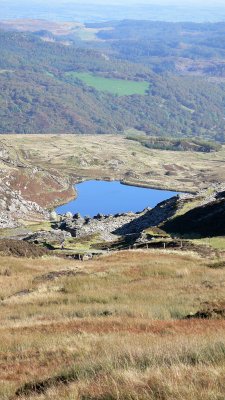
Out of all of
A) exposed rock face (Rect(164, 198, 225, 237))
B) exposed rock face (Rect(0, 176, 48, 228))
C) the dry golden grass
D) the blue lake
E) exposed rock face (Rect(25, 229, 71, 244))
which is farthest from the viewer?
the blue lake

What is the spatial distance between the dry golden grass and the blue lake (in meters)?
126

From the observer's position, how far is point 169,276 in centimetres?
2808

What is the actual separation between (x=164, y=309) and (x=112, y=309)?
1.88 m

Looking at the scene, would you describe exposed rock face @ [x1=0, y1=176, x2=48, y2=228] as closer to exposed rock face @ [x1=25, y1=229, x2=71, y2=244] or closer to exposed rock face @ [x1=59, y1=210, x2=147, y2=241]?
exposed rock face @ [x1=59, y1=210, x2=147, y2=241]

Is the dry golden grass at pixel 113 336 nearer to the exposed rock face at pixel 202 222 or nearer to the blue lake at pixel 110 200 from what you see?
the exposed rock face at pixel 202 222

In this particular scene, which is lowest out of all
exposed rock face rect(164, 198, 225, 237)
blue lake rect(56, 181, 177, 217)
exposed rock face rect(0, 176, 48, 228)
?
blue lake rect(56, 181, 177, 217)

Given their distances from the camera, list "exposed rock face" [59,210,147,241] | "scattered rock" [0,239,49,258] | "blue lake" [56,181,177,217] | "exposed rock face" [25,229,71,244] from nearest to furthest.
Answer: "scattered rock" [0,239,49,258], "exposed rock face" [25,229,71,244], "exposed rock face" [59,210,147,241], "blue lake" [56,181,177,217]

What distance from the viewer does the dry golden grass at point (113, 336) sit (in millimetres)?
8406

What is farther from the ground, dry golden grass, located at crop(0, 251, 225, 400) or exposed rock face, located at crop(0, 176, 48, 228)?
dry golden grass, located at crop(0, 251, 225, 400)

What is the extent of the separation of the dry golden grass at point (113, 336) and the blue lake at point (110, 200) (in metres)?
126

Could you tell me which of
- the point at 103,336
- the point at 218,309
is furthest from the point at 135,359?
the point at 218,309

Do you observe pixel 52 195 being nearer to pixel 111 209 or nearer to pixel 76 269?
pixel 111 209

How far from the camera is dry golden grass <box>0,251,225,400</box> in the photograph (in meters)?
8.41

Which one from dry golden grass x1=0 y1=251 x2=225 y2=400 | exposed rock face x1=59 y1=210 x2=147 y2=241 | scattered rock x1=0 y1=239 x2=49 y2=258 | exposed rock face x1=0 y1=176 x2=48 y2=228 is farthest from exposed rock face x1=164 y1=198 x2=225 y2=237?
exposed rock face x1=0 y1=176 x2=48 y2=228
